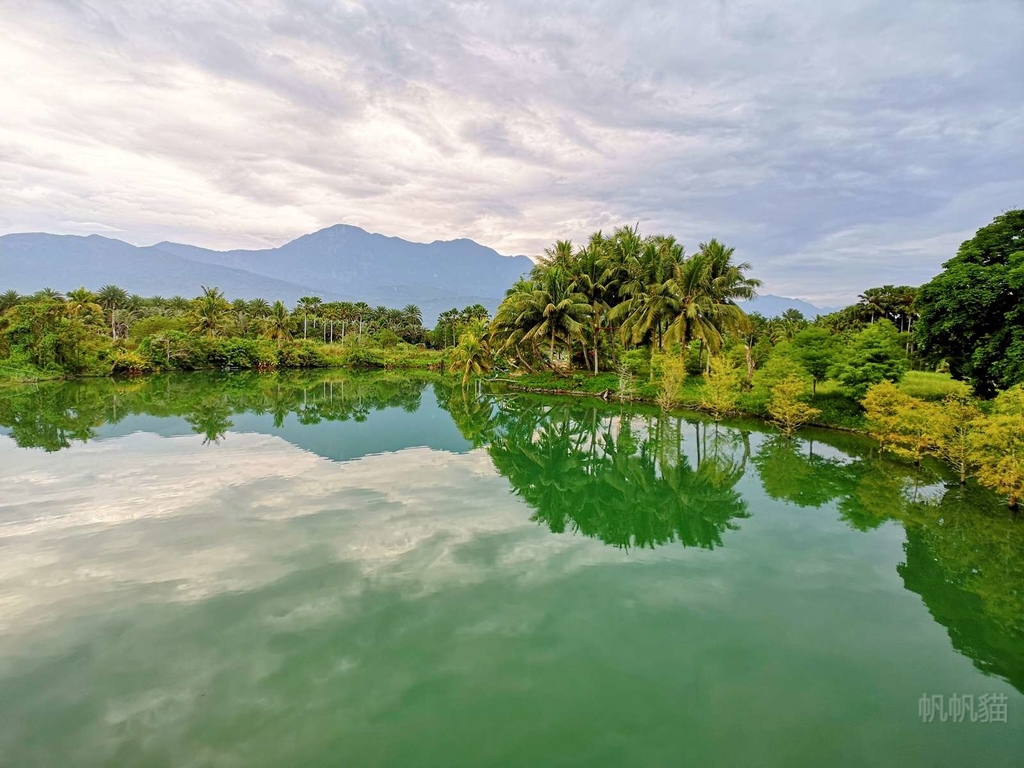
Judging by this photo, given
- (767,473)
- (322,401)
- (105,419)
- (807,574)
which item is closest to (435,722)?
(807,574)

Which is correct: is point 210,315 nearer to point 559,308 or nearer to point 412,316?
point 412,316

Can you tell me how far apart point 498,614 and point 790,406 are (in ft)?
59.6

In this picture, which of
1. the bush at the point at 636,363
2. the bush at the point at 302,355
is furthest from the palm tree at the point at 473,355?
the bush at the point at 302,355

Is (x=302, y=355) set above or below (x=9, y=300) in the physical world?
below

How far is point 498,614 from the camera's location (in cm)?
732

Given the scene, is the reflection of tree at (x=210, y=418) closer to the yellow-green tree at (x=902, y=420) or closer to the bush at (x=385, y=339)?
the yellow-green tree at (x=902, y=420)

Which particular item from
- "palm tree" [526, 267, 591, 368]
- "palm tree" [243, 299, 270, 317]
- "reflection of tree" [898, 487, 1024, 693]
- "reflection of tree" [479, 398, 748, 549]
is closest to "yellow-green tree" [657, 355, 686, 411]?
"reflection of tree" [479, 398, 748, 549]

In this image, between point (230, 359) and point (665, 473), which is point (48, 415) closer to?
point (665, 473)

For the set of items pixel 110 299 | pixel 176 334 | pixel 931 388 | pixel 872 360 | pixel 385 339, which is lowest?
A: pixel 931 388

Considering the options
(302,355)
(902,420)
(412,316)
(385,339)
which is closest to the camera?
(902,420)

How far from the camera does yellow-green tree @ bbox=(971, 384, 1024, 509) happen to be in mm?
11289

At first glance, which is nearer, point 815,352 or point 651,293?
point 815,352

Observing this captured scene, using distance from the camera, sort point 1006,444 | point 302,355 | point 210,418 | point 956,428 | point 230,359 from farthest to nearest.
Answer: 1. point 302,355
2. point 230,359
3. point 210,418
4. point 956,428
5. point 1006,444

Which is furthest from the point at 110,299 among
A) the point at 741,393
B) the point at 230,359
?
the point at 741,393
